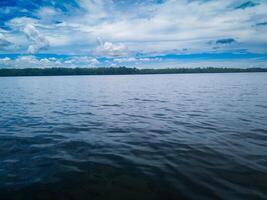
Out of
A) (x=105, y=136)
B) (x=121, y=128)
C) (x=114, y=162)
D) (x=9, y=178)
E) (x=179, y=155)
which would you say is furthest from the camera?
(x=121, y=128)

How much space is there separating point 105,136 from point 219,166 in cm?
637

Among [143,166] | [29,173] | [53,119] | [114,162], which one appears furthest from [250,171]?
[53,119]

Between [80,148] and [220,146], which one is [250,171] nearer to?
[220,146]

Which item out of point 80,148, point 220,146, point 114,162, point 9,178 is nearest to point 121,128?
point 80,148

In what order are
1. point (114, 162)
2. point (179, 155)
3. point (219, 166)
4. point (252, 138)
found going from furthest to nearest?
point (252, 138) < point (179, 155) < point (114, 162) < point (219, 166)

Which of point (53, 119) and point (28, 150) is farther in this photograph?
point (53, 119)

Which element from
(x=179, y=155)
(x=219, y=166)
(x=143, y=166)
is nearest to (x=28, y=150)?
(x=143, y=166)

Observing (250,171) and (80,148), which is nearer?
(250,171)

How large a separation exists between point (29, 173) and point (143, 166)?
4.21 meters

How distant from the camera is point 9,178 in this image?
6.53 metres

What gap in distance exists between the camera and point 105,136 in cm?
1127

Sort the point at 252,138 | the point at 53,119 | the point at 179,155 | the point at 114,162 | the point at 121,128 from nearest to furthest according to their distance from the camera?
the point at 114,162 → the point at 179,155 → the point at 252,138 → the point at 121,128 → the point at 53,119

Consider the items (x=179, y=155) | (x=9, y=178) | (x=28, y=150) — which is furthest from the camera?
(x=28, y=150)

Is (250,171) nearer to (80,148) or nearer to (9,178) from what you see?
(80,148)
